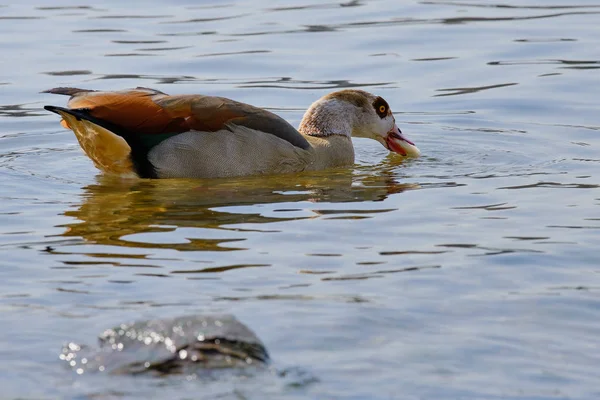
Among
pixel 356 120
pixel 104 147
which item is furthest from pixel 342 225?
pixel 356 120

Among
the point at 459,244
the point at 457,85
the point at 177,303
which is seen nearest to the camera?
the point at 177,303

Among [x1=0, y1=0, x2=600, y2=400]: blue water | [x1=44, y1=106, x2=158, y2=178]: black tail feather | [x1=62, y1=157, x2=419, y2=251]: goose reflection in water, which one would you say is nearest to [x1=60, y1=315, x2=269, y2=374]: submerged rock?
[x1=0, y1=0, x2=600, y2=400]: blue water

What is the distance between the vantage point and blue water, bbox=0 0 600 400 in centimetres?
614

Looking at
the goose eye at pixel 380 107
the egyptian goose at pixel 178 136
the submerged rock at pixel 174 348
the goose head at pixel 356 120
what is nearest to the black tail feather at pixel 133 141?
the egyptian goose at pixel 178 136

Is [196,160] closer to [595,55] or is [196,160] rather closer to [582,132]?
[582,132]

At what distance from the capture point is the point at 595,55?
15.9m

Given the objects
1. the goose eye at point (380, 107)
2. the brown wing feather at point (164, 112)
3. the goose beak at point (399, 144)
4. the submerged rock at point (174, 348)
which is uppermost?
the brown wing feather at point (164, 112)

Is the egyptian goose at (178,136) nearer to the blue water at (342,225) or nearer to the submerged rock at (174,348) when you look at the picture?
the blue water at (342,225)

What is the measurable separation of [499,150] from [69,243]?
15.7ft

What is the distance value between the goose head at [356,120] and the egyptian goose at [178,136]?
66cm

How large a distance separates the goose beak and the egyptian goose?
1.07m

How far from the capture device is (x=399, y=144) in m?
12.1

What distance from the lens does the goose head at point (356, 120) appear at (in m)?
11.9

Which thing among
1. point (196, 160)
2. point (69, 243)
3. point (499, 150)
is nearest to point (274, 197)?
point (196, 160)
